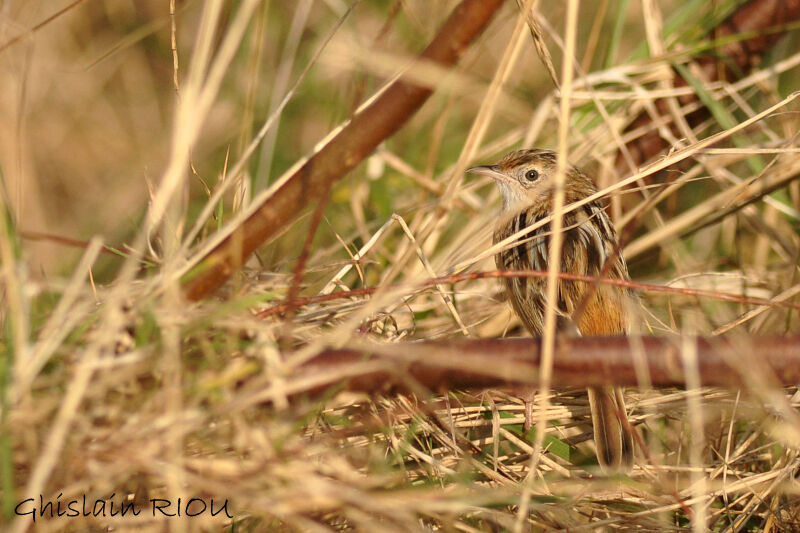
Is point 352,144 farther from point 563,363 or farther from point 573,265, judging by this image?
point 573,265

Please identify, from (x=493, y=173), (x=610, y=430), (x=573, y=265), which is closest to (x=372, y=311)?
(x=610, y=430)

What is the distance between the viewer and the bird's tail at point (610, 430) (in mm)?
3137

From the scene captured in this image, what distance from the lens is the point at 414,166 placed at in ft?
17.9

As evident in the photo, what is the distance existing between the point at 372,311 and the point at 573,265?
1583mm

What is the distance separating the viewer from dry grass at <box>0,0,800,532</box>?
7.47 ft

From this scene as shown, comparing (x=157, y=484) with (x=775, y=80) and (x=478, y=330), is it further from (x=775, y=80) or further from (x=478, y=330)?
(x=775, y=80)

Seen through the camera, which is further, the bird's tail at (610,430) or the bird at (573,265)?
the bird at (573,265)

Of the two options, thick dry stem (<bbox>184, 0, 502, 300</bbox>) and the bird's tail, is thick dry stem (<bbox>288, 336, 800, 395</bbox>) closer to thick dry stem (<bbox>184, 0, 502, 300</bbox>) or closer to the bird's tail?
thick dry stem (<bbox>184, 0, 502, 300</bbox>)

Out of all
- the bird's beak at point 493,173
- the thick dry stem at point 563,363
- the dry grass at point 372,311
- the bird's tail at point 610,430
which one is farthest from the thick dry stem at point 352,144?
the bird's beak at point 493,173

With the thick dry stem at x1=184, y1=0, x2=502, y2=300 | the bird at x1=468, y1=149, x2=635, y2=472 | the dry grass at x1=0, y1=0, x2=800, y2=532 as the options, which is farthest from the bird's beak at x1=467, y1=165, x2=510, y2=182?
the thick dry stem at x1=184, y1=0, x2=502, y2=300

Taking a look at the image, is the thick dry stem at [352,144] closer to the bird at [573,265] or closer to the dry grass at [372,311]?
the dry grass at [372,311]

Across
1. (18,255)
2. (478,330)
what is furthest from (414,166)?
(18,255)

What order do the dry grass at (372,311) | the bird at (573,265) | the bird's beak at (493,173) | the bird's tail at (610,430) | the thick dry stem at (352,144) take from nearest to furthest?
the dry grass at (372,311)
the thick dry stem at (352,144)
the bird's tail at (610,430)
the bird at (573,265)
the bird's beak at (493,173)

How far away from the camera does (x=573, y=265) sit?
12.8ft
